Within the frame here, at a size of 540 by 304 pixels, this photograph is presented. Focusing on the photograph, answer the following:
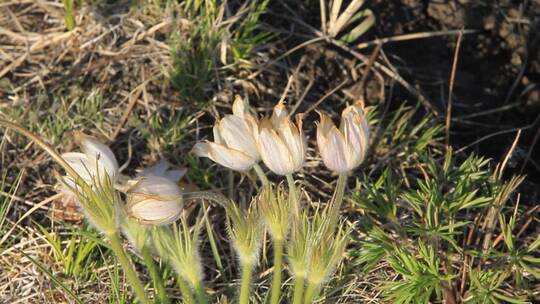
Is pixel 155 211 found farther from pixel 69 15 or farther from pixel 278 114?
pixel 69 15

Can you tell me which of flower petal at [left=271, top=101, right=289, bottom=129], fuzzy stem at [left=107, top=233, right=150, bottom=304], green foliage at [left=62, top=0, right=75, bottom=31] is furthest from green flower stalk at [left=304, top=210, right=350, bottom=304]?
green foliage at [left=62, top=0, right=75, bottom=31]

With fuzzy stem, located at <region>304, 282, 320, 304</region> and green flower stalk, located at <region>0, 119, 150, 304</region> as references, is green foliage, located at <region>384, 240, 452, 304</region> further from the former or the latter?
green flower stalk, located at <region>0, 119, 150, 304</region>

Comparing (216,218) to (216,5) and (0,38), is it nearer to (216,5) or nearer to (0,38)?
(216,5)

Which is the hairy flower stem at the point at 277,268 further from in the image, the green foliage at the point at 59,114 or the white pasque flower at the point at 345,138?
the green foliage at the point at 59,114

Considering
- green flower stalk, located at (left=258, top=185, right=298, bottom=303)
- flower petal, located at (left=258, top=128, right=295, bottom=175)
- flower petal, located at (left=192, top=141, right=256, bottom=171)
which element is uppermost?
flower petal, located at (left=258, top=128, right=295, bottom=175)

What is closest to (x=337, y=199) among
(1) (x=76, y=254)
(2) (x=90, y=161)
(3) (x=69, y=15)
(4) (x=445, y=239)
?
(4) (x=445, y=239)

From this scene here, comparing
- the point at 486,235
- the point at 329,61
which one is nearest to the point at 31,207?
the point at 329,61
